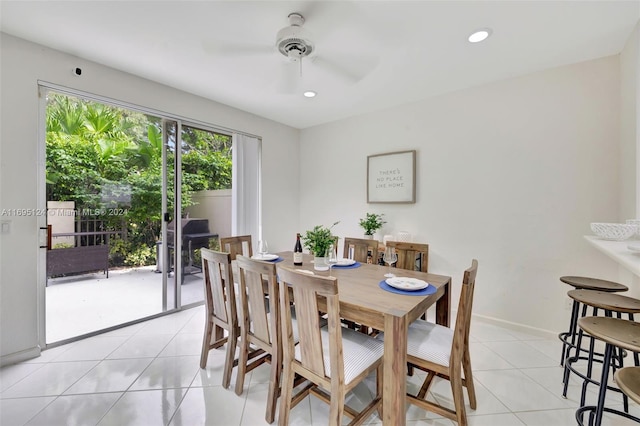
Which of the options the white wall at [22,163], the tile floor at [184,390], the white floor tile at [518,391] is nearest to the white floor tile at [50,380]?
the tile floor at [184,390]

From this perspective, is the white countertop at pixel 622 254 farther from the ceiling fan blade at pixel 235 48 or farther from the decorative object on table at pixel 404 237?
the ceiling fan blade at pixel 235 48

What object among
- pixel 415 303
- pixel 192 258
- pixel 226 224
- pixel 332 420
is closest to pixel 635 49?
pixel 415 303

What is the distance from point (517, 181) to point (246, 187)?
10.9ft

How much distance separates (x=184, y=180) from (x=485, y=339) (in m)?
3.74

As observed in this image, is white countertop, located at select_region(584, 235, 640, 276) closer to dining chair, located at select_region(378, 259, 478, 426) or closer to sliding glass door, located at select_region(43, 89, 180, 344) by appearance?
dining chair, located at select_region(378, 259, 478, 426)

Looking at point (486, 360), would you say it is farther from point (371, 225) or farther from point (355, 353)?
point (371, 225)

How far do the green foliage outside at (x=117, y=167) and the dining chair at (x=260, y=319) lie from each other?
6.35ft

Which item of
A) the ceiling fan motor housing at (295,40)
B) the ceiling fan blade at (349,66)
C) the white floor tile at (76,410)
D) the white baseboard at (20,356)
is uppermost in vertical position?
the ceiling fan blade at (349,66)

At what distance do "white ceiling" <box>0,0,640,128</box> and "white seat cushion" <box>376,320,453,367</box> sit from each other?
2.14 m

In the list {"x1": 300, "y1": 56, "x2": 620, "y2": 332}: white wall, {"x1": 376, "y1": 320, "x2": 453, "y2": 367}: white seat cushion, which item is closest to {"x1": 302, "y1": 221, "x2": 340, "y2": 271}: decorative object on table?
{"x1": 376, "y1": 320, "x2": 453, "y2": 367}: white seat cushion

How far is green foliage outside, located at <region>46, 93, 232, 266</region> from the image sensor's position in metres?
2.54

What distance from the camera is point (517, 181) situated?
2.82 meters

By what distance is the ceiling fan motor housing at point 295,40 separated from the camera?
74.9 inches

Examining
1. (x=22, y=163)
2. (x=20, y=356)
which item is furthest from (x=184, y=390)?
(x=22, y=163)
